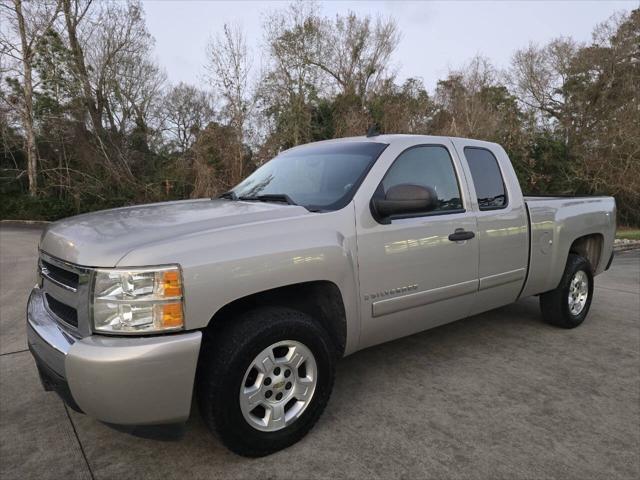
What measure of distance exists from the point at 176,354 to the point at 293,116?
1603 cm

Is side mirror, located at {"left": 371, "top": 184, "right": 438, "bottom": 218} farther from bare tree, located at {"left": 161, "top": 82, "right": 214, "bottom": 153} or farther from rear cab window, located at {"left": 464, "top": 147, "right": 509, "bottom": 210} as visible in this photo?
bare tree, located at {"left": 161, "top": 82, "right": 214, "bottom": 153}

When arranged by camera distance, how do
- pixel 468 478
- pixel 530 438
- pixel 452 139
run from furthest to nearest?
pixel 452 139, pixel 530 438, pixel 468 478

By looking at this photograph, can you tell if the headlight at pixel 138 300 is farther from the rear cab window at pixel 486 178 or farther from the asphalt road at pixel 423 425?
the rear cab window at pixel 486 178

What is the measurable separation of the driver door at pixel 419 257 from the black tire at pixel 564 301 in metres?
1.42

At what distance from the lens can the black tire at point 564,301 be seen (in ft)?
14.4

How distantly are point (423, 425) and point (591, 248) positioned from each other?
3.43m

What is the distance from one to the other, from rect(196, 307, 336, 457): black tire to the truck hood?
0.56 meters

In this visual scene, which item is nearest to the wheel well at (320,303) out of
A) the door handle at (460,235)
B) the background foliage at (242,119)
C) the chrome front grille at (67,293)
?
the chrome front grille at (67,293)

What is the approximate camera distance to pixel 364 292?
2787 millimetres

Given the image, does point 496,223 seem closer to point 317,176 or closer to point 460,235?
point 460,235

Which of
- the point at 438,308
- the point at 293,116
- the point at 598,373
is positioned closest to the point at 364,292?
the point at 438,308

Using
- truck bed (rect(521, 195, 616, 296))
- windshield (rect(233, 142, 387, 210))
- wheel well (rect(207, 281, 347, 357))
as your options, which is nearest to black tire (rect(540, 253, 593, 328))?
truck bed (rect(521, 195, 616, 296))

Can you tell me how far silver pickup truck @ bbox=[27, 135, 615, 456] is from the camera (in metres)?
2.04

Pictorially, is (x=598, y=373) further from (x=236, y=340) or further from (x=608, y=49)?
(x=608, y=49)
